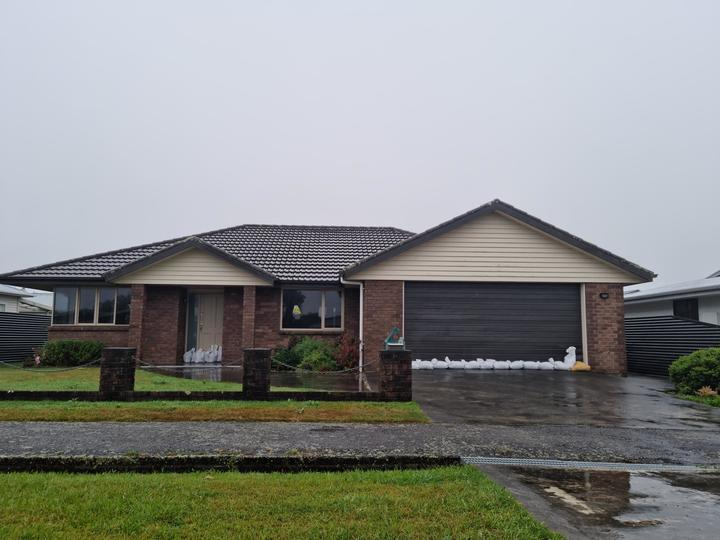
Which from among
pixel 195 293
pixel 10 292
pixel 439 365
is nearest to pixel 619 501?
pixel 439 365

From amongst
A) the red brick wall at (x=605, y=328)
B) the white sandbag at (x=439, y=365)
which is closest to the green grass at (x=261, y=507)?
the white sandbag at (x=439, y=365)

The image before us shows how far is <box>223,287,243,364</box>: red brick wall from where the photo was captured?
661 inches

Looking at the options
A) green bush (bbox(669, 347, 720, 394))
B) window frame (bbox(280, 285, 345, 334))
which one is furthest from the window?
window frame (bbox(280, 285, 345, 334))

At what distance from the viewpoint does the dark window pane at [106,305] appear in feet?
55.6

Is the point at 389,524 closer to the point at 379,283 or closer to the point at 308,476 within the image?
the point at 308,476

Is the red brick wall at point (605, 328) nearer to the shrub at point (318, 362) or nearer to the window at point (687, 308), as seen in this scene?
the window at point (687, 308)

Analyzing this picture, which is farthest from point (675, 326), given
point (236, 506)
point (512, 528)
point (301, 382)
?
point (236, 506)

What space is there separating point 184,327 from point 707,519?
52.0 ft

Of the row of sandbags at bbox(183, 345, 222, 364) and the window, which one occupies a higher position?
the window

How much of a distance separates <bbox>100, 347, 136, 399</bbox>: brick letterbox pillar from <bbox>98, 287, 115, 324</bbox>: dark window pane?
8.73 m

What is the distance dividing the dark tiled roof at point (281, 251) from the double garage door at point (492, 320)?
3.24 meters

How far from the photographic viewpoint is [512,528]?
356 cm

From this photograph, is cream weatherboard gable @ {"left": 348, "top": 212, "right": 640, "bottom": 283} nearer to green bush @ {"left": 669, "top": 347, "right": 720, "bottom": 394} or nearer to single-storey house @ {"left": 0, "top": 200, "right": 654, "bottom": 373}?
single-storey house @ {"left": 0, "top": 200, "right": 654, "bottom": 373}

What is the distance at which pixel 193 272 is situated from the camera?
16266mm
